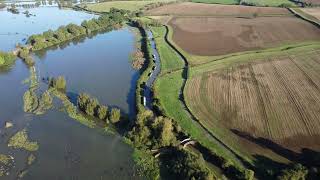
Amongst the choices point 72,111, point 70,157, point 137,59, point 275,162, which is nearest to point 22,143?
point 70,157

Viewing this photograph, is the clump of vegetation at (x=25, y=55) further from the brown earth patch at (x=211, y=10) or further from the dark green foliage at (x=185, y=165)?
the brown earth patch at (x=211, y=10)

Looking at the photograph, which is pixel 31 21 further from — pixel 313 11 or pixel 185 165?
pixel 185 165

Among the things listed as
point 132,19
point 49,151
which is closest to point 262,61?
point 49,151

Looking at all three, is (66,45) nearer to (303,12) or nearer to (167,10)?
(167,10)

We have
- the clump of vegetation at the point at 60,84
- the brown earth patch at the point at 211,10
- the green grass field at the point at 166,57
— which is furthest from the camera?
the brown earth patch at the point at 211,10

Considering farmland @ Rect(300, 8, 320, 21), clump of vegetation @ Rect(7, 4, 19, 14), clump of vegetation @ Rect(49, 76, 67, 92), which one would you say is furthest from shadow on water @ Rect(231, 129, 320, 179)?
clump of vegetation @ Rect(7, 4, 19, 14)

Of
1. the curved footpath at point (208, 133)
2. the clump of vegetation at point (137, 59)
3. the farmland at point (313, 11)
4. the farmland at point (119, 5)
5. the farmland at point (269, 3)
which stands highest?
the farmland at point (269, 3)

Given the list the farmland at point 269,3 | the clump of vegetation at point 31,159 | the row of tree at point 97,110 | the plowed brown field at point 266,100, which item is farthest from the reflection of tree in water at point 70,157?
the farmland at point 269,3
